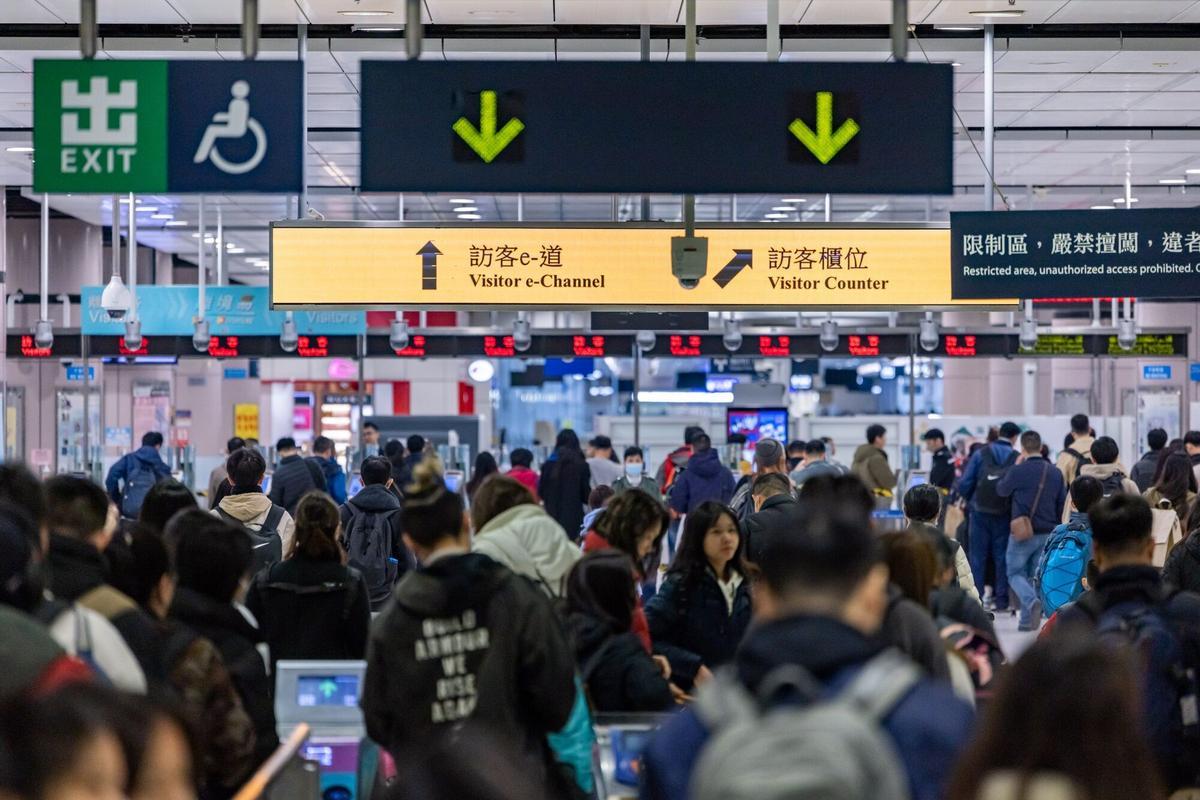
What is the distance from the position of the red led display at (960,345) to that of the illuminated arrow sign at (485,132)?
44.9ft

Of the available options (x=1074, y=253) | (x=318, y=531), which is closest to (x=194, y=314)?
(x=1074, y=253)

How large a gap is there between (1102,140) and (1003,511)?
3.20m

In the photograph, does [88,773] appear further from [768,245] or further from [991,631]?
[768,245]

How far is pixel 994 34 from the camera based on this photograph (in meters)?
8.75

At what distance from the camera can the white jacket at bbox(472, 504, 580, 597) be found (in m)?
4.82

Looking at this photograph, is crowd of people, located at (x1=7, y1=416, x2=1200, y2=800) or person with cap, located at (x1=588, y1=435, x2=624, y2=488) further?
person with cap, located at (x1=588, y1=435, x2=624, y2=488)

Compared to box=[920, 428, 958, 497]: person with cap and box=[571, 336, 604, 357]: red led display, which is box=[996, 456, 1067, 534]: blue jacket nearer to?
box=[920, 428, 958, 497]: person with cap

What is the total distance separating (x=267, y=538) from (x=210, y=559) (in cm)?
370

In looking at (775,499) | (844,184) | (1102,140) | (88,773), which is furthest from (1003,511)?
(88,773)

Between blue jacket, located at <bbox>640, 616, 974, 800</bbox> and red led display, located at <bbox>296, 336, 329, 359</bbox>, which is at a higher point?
red led display, located at <bbox>296, 336, 329, 359</bbox>

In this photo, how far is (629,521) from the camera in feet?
17.1

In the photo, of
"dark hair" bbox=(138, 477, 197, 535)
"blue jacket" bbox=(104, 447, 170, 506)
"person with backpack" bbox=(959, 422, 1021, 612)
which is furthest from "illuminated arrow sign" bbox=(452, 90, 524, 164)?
"person with backpack" bbox=(959, 422, 1021, 612)

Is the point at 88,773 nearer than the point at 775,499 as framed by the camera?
Yes

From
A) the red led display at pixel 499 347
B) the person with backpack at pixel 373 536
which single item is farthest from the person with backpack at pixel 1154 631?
the red led display at pixel 499 347
